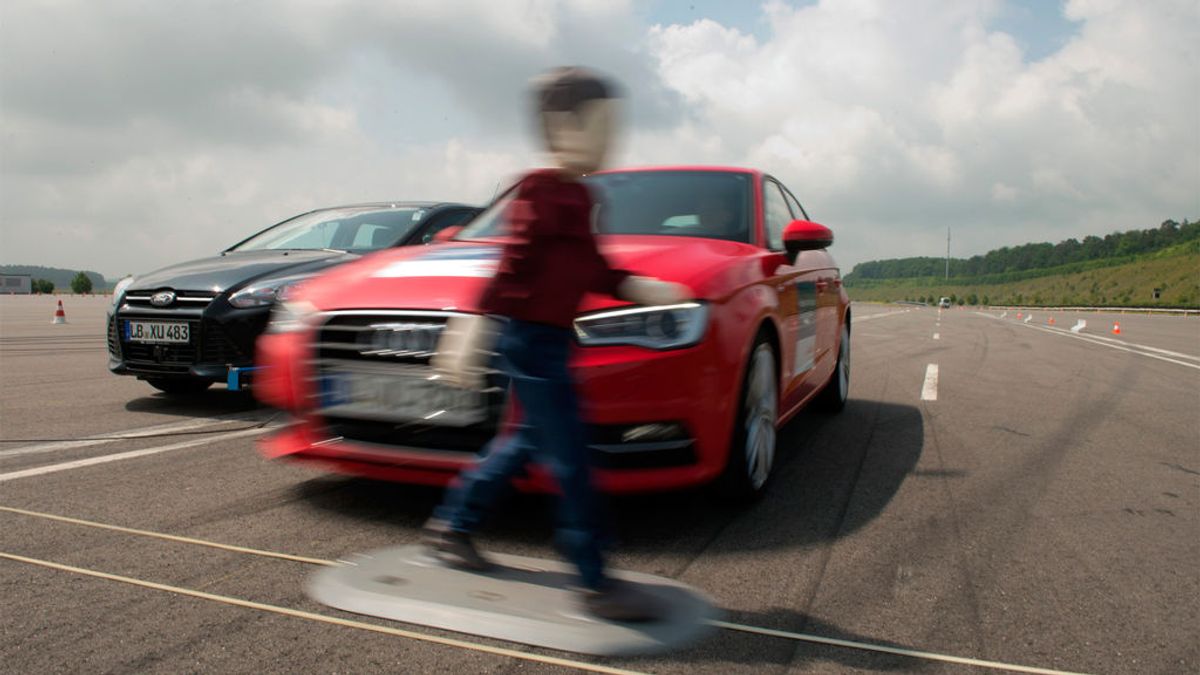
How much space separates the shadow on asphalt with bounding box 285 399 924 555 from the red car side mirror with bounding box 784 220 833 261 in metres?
1.11

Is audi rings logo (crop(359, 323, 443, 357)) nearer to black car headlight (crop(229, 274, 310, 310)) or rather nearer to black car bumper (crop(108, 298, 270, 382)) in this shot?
black car headlight (crop(229, 274, 310, 310))

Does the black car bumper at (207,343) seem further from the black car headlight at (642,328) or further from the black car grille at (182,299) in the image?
the black car headlight at (642,328)

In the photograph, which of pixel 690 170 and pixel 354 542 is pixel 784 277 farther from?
pixel 354 542

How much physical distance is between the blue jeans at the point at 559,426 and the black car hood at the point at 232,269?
3.83m

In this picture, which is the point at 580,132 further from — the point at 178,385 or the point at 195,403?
the point at 178,385

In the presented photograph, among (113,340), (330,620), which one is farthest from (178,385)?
(330,620)

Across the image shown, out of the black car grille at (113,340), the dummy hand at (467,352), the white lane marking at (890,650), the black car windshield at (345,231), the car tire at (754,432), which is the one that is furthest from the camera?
the black car windshield at (345,231)

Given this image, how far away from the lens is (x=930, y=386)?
802 centimetres

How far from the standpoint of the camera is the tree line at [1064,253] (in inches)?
4774

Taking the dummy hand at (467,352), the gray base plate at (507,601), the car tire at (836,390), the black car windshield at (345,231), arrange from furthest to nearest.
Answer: the black car windshield at (345,231)
the car tire at (836,390)
the gray base plate at (507,601)
the dummy hand at (467,352)

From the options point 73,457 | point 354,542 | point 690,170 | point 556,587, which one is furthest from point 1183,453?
point 73,457

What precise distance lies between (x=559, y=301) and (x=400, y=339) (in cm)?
104

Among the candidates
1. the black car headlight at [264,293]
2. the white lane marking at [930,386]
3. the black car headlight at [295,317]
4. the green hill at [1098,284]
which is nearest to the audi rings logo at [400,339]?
the black car headlight at [295,317]

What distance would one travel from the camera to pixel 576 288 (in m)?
2.15
